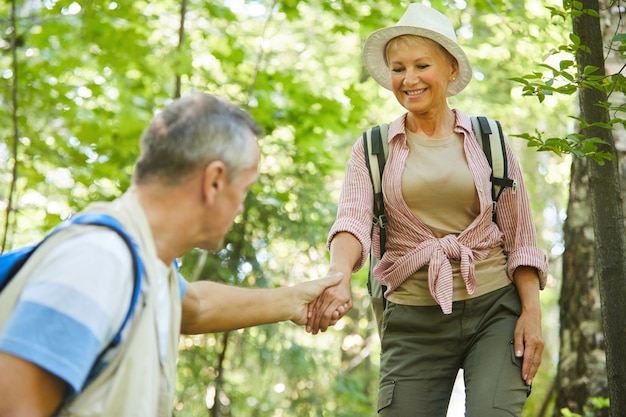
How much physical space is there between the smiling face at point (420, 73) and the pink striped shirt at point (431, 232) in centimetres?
13

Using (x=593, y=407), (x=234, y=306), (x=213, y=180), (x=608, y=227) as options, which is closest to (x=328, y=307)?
(x=234, y=306)

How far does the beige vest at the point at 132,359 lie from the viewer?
198cm

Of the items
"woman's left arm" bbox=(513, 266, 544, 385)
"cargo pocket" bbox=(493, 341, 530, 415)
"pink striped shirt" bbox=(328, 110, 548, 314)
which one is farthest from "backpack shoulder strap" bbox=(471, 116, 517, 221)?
"cargo pocket" bbox=(493, 341, 530, 415)

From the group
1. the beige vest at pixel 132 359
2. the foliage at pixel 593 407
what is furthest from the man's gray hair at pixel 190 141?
the foliage at pixel 593 407

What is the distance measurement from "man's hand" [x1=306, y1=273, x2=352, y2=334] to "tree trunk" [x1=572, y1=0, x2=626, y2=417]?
113 centimetres

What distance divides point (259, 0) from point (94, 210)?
23.1 ft

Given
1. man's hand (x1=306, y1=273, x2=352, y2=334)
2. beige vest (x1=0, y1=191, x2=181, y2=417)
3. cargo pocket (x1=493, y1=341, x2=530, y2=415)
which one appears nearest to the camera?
beige vest (x1=0, y1=191, x2=181, y2=417)

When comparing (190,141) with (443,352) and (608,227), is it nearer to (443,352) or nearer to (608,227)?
(443,352)

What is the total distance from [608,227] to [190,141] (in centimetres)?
216

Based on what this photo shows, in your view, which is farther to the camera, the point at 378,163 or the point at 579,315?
the point at 579,315

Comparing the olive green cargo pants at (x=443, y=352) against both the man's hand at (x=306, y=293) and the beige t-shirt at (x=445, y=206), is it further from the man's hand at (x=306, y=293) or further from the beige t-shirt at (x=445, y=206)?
the man's hand at (x=306, y=293)

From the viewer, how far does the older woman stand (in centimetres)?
360

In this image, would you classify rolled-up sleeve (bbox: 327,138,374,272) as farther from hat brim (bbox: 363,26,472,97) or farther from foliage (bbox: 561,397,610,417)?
foliage (bbox: 561,397,610,417)

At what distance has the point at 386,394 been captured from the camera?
3.77m
